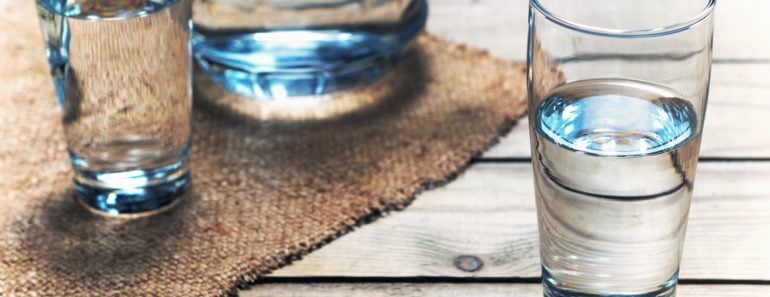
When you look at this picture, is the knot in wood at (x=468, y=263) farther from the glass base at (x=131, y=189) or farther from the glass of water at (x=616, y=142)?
the glass base at (x=131, y=189)

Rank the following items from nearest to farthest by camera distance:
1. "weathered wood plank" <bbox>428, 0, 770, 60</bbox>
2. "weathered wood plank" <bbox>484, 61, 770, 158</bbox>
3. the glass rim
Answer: the glass rim, "weathered wood plank" <bbox>484, 61, 770, 158</bbox>, "weathered wood plank" <bbox>428, 0, 770, 60</bbox>

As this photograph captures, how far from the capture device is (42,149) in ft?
2.98

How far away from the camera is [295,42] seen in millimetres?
985

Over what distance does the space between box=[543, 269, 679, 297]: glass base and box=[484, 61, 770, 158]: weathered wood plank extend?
20 cm

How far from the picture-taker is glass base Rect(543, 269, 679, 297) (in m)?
0.67

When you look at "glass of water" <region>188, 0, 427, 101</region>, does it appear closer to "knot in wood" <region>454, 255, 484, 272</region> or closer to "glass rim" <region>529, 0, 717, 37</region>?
"knot in wood" <region>454, 255, 484, 272</region>

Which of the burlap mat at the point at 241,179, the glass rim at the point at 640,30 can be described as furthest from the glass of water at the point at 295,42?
the glass rim at the point at 640,30

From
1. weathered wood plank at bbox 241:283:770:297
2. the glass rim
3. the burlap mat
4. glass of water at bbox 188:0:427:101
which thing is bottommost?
weathered wood plank at bbox 241:283:770:297

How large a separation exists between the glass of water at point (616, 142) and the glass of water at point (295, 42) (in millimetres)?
327

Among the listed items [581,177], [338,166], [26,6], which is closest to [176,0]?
[338,166]

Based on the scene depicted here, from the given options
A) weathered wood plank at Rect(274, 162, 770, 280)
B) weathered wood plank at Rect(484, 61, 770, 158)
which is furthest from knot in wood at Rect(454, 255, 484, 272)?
weathered wood plank at Rect(484, 61, 770, 158)

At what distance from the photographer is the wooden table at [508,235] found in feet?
2.50

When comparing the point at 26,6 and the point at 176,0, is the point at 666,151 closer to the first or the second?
the point at 176,0

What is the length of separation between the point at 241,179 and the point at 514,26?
0.33m
